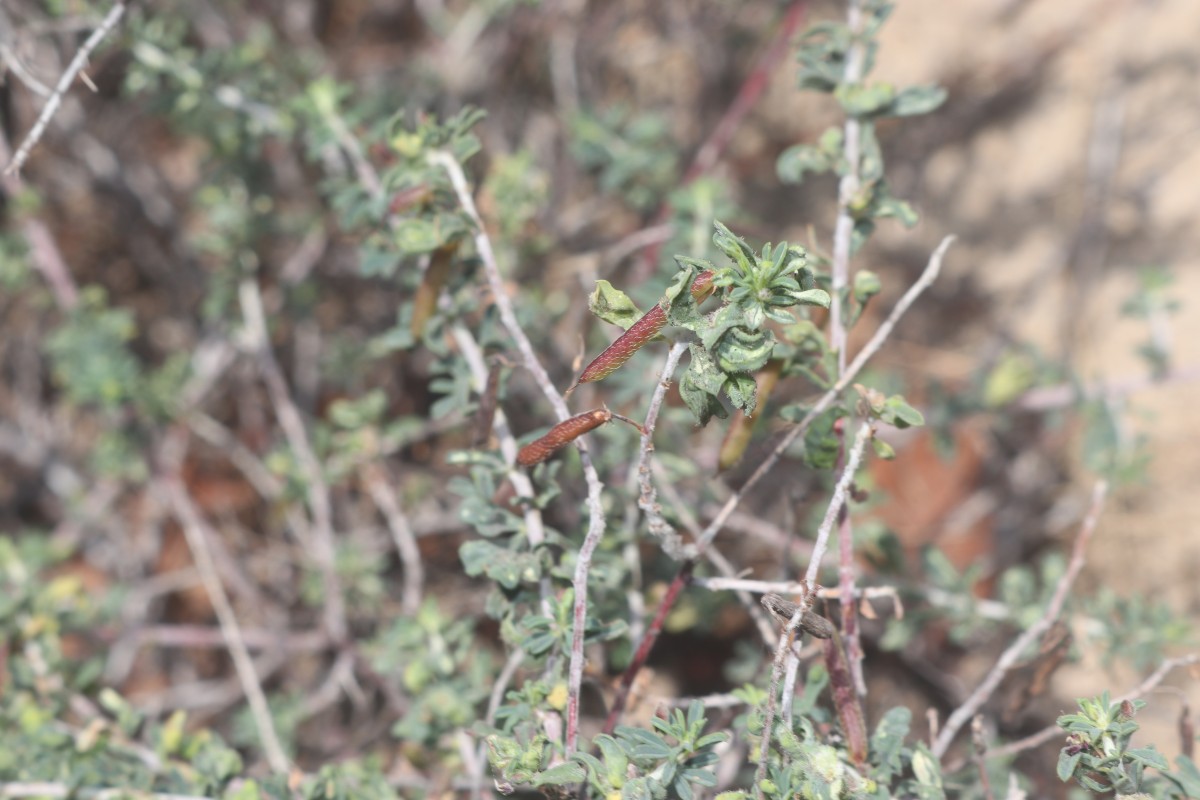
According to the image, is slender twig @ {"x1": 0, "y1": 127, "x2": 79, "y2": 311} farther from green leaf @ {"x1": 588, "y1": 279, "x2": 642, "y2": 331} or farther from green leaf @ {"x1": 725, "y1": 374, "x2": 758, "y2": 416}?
green leaf @ {"x1": 725, "y1": 374, "x2": 758, "y2": 416}

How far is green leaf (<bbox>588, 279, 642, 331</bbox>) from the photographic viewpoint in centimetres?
117

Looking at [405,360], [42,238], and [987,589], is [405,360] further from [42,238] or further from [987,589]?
[987,589]

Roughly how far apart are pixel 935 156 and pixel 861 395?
1.78 m

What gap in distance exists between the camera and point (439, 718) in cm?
175

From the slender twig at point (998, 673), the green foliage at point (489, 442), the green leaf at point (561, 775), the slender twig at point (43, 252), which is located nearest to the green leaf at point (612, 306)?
the green foliage at point (489, 442)

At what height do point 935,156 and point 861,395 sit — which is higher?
point 935,156

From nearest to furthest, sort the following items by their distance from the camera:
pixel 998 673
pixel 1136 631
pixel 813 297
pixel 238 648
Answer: pixel 813 297 → pixel 998 673 → pixel 1136 631 → pixel 238 648

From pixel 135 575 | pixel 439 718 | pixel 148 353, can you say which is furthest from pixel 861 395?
pixel 148 353

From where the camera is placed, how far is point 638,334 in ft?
3.89

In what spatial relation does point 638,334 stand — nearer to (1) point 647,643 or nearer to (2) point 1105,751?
(1) point 647,643

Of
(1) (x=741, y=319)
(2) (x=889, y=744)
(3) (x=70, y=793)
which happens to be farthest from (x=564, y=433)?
(3) (x=70, y=793)

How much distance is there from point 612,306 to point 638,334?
5 centimetres

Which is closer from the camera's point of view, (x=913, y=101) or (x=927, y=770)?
(x=927, y=770)

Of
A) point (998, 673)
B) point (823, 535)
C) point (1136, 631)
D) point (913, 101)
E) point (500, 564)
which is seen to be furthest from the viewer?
point (1136, 631)
